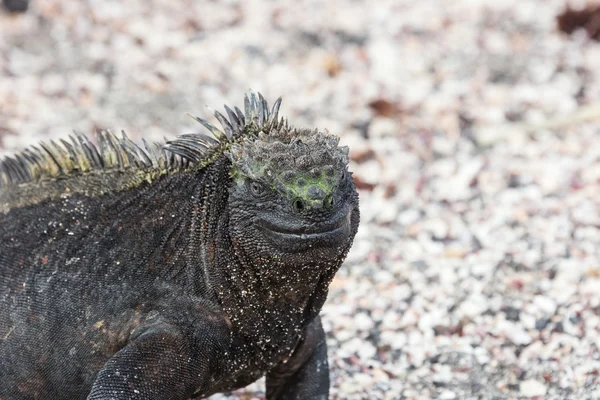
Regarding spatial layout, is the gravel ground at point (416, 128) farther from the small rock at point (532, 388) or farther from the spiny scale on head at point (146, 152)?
the spiny scale on head at point (146, 152)

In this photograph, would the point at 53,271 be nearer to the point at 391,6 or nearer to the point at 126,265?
the point at 126,265

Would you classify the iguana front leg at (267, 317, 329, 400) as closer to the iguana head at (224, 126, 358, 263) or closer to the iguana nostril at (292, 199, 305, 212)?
the iguana head at (224, 126, 358, 263)

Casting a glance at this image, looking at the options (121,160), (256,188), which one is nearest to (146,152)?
(121,160)

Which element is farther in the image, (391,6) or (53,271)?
(391,6)

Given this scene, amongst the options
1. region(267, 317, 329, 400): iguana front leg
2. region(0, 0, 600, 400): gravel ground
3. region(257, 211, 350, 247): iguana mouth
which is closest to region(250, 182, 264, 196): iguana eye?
region(257, 211, 350, 247): iguana mouth

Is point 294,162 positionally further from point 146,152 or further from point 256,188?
point 146,152

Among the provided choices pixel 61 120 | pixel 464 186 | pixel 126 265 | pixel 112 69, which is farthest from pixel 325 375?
pixel 112 69
